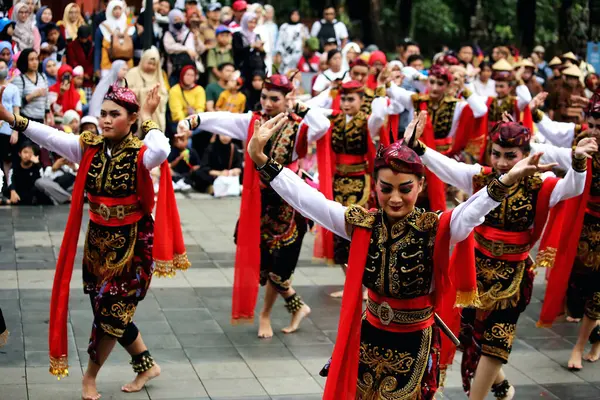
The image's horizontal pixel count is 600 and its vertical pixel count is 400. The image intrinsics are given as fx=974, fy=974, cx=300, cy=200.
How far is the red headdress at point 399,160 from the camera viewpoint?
4487 mm

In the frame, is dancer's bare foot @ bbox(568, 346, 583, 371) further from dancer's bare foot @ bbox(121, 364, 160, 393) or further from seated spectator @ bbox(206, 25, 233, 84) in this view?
seated spectator @ bbox(206, 25, 233, 84)

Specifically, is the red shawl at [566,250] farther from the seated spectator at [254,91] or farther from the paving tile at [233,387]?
the seated spectator at [254,91]

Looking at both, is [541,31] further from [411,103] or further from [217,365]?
[217,365]

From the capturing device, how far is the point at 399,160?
4.48 meters

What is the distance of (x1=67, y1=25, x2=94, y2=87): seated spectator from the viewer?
580 inches

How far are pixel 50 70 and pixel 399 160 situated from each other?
405 inches

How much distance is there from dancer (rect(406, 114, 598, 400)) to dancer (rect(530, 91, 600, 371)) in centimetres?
103

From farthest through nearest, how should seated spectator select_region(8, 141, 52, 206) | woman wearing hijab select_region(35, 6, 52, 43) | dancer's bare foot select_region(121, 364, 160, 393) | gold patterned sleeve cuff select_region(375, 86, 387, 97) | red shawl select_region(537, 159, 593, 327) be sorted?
woman wearing hijab select_region(35, 6, 52, 43) → seated spectator select_region(8, 141, 52, 206) → gold patterned sleeve cuff select_region(375, 86, 387, 97) → red shawl select_region(537, 159, 593, 327) → dancer's bare foot select_region(121, 364, 160, 393)

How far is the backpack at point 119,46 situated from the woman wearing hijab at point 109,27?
0.03 meters

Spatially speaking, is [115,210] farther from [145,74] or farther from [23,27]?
[145,74]

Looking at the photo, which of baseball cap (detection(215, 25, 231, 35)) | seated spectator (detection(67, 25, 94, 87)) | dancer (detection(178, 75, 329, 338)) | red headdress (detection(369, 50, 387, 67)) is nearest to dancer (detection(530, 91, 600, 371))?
dancer (detection(178, 75, 329, 338))

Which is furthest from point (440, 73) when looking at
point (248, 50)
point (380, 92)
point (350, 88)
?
point (248, 50)

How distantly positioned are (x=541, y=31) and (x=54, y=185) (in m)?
16.8

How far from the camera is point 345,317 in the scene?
15.0ft
